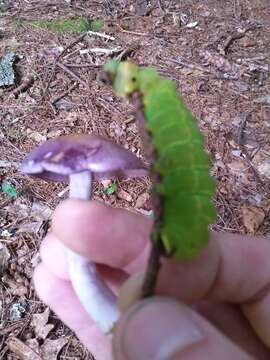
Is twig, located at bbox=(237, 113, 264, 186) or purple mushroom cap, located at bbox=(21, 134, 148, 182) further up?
purple mushroom cap, located at bbox=(21, 134, 148, 182)

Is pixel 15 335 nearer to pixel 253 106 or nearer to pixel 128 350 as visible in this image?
pixel 128 350

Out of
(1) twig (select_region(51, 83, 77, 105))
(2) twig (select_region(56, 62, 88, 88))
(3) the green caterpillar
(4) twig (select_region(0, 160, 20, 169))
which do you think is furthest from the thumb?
(2) twig (select_region(56, 62, 88, 88))

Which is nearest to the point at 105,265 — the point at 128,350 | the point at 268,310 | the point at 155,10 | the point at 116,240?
the point at 116,240

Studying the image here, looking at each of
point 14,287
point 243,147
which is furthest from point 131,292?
point 243,147

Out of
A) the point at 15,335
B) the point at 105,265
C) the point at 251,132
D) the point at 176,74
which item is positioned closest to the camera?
the point at 105,265

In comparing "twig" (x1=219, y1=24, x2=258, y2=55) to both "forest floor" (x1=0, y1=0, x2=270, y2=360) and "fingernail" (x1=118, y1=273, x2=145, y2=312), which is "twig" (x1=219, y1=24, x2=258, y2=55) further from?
"fingernail" (x1=118, y1=273, x2=145, y2=312)

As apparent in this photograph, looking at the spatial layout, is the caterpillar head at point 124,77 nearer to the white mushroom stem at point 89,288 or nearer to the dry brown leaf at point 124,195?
the white mushroom stem at point 89,288
